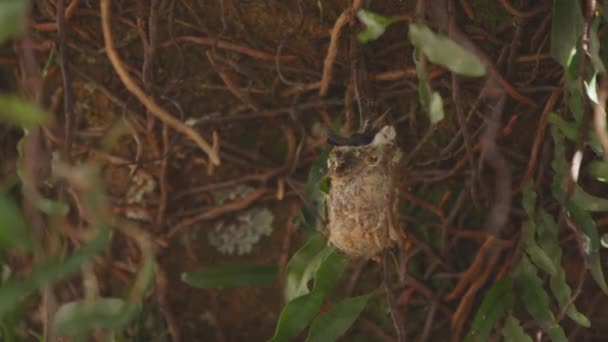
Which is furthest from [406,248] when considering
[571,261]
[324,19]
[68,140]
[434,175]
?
[68,140]

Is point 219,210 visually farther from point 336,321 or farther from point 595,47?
point 595,47

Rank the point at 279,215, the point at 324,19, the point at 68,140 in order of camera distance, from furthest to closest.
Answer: the point at 279,215
the point at 324,19
the point at 68,140

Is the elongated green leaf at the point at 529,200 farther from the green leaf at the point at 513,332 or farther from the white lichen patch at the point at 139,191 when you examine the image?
the white lichen patch at the point at 139,191

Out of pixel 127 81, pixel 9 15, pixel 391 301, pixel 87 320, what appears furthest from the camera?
pixel 127 81

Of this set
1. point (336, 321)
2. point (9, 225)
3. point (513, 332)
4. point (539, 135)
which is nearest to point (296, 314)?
point (336, 321)

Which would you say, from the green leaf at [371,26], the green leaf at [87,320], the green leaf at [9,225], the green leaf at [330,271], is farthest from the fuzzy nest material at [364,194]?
the green leaf at [9,225]

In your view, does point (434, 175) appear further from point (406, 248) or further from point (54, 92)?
point (54, 92)
